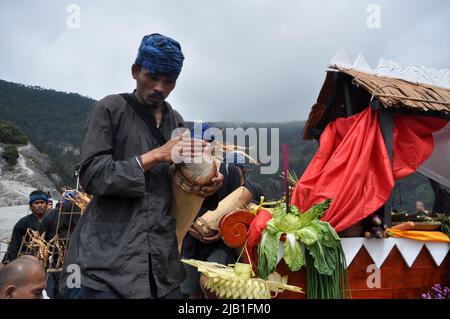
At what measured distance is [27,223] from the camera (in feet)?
22.4

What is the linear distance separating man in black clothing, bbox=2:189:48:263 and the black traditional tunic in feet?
16.4

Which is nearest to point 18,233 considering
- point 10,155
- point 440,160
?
point 440,160

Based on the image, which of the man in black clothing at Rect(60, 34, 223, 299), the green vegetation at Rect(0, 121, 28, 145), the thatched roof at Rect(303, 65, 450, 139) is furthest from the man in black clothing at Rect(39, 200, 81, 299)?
the green vegetation at Rect(0, 121, 28, 145)

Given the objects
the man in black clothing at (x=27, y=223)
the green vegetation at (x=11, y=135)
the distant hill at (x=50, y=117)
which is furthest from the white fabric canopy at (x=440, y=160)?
the green vegetation at (x=11, y=135)

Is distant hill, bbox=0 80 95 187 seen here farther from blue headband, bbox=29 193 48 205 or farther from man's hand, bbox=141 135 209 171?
man's hand, bbox=141 135 209 171

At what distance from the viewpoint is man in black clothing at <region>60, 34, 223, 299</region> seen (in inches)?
75.6

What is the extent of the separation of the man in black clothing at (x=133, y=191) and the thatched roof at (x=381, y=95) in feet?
6.26

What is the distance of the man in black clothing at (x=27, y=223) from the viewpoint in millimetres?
6348

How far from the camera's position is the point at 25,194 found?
2548 centimetres

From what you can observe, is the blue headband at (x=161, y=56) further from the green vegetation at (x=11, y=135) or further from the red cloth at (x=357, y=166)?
the green vegetation at (x=11, y=135)

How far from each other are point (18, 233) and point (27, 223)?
0.23m

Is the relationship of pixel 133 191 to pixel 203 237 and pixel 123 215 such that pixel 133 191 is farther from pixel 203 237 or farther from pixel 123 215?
pixel 203 237
